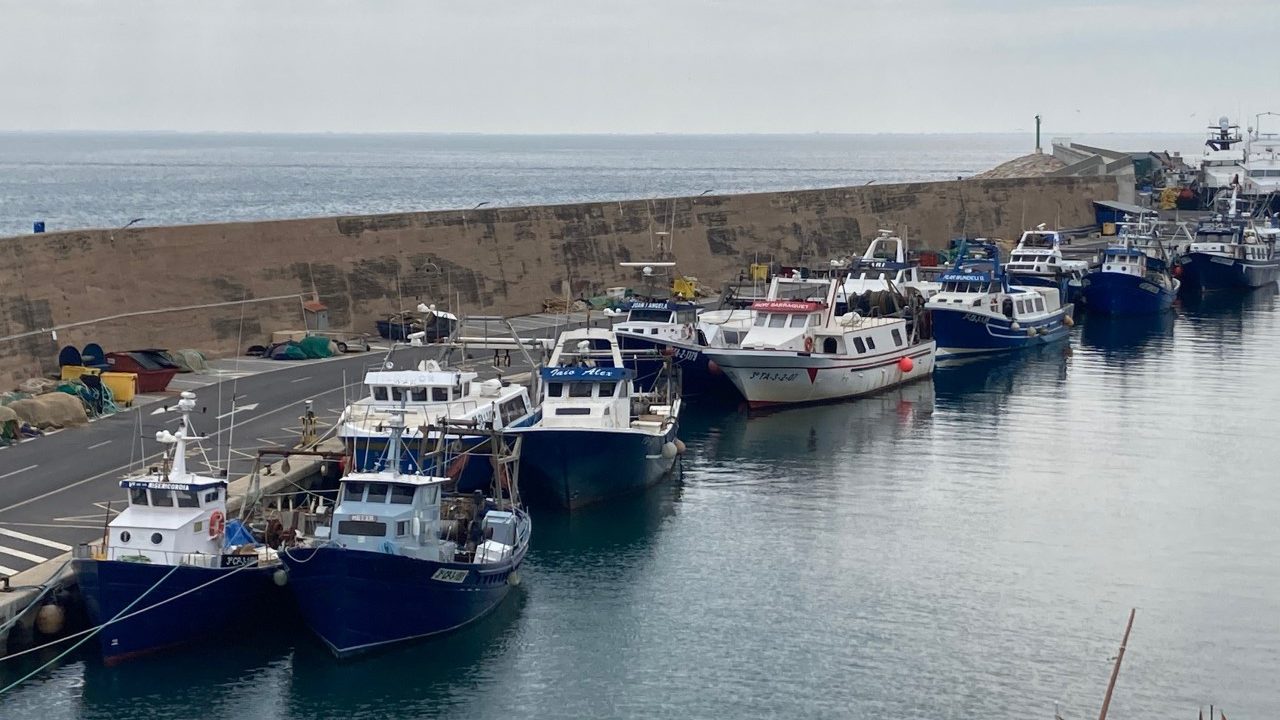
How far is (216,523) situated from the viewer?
→ 101ft

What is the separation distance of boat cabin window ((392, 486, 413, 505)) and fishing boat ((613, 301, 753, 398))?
25.2 metres

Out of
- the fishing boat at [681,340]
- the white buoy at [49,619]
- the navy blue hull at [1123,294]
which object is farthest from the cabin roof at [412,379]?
the navy blue hull at [1123,294]

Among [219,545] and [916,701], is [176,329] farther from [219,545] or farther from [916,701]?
[916,701]

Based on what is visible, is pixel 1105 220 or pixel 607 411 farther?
pixel 1105 220

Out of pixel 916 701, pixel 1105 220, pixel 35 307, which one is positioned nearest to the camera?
pixel 916 701

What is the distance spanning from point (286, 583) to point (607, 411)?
13.7 meters

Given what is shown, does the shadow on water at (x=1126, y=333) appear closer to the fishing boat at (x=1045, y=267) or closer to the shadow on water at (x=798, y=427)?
the fishing boat at (x=1045, y=267)

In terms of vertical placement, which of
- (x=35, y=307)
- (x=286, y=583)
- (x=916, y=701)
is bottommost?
(x=916, y=701)

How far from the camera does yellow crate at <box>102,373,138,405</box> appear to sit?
48.2 m

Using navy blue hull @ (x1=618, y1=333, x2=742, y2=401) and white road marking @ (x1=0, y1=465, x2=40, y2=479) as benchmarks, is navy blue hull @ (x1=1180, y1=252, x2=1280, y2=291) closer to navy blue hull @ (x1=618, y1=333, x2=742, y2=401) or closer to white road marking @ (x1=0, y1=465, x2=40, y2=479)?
navy blue hull @ (x1=618, y1=333, x2=742, y2=401)

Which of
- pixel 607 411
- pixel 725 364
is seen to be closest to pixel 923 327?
pixel 725 364

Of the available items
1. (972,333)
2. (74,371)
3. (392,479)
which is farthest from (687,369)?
(392,479)

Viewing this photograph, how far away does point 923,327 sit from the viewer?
66375 mm

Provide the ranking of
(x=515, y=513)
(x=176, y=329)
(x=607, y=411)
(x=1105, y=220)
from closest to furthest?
(x=515, y=513) → (x=607, y=411) → (x=176, y=329) → (x=1105, y=220)
